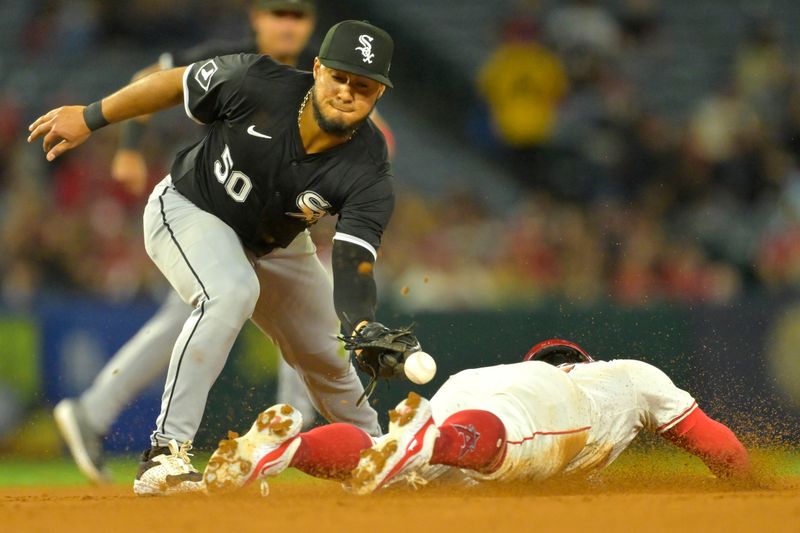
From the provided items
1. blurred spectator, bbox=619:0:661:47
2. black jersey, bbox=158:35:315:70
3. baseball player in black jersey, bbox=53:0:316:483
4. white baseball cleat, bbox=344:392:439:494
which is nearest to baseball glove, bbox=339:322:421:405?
white baseball cleat, bbox=344:392:439:494

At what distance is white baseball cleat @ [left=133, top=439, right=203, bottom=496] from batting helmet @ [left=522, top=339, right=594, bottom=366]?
1.58 m

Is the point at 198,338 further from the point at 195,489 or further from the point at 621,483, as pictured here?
the point at 621,483

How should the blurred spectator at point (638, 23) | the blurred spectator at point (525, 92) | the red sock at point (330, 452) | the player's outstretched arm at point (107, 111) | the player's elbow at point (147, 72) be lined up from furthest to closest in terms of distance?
the blurred spectator at point (638, 23) → the blurred spectator at point (525, 92) → the player's elbow at point (147, 72) → the player's outstretched arm at point (107, 111) → the red sock at point (330, 452)

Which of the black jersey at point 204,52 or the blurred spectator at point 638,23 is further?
the blurred spectator at point 638,23

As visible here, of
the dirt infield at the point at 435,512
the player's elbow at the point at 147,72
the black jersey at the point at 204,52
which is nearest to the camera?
the dirt infield at the point at 435,512

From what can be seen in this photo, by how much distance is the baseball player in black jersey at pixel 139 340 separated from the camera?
677 centimetres

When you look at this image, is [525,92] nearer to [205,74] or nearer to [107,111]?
[205,74]

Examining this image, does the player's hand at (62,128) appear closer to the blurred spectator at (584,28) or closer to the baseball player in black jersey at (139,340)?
the baseball player in black jersey at (139,340)

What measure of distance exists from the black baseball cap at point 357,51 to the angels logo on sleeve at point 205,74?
565 millimetres

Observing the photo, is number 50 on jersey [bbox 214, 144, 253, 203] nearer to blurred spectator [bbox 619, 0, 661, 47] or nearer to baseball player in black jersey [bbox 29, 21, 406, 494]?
baseball player in black jersey [bbox 29, 21, 406, 494]

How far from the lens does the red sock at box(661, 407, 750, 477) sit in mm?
5410

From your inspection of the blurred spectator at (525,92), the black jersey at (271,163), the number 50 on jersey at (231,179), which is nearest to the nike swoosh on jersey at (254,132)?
the black jersey at (271,163)

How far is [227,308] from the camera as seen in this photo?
541 centimetres

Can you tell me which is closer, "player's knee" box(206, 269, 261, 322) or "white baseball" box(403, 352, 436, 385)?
"white baseball" box(403, 352, 436, 385)
